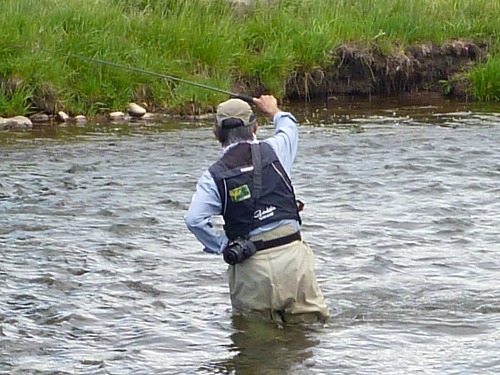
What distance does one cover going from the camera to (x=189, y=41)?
15.5 m

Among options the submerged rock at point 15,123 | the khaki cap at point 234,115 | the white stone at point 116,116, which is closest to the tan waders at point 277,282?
the khaki cap at point 234,115

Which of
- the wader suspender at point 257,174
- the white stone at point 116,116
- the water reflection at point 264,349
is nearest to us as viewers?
the water reflection at point 264,349

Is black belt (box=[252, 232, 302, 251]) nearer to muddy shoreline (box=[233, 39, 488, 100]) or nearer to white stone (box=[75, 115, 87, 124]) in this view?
white stone (box=[75, 115, 87, 124])

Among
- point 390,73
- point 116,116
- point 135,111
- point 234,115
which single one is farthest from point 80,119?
point 234,115

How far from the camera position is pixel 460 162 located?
457 inches

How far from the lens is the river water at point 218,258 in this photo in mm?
6070

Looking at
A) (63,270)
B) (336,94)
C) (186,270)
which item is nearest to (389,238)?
(186,270)

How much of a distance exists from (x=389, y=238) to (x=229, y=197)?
9.53ft

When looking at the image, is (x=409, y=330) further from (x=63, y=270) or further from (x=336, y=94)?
(x=336, y=94)

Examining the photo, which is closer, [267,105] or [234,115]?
[234,115]

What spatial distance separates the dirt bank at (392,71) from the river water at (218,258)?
309cm

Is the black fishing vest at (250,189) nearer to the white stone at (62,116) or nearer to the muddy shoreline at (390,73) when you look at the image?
the white stone at (62,116)

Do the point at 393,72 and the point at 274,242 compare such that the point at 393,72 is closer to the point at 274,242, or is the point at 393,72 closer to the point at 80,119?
the point at 80,119

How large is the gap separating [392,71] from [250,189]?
11.2 m
